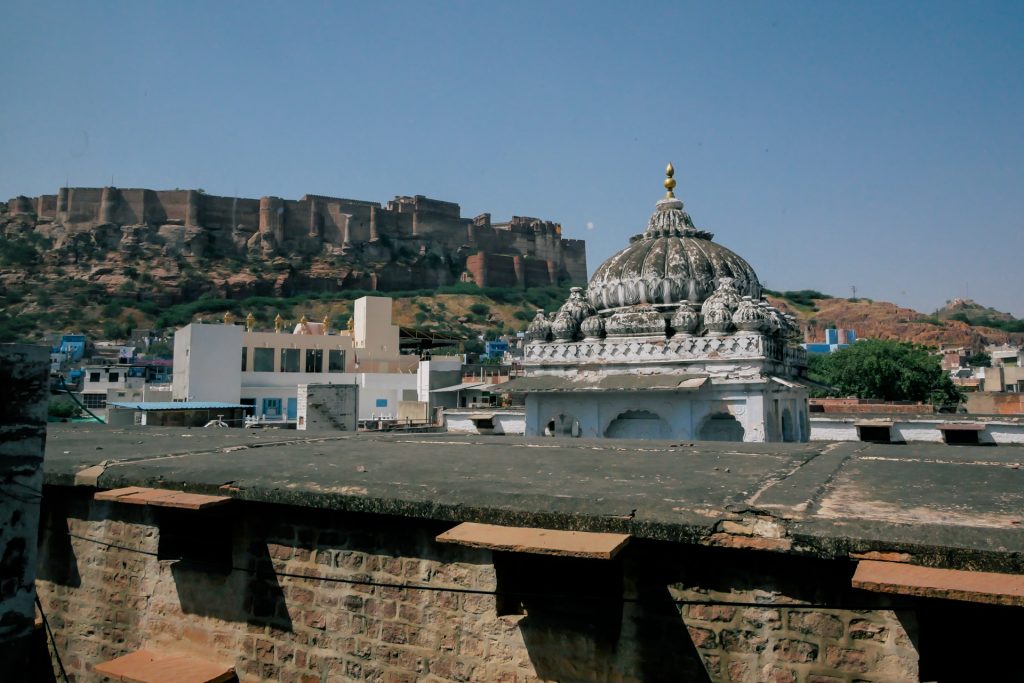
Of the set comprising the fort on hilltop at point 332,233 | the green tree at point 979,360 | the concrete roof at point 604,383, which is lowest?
the concrete roof at point 604,383

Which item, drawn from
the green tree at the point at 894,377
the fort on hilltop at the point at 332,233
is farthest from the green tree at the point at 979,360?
the fort on hilltop at the point at 332,233

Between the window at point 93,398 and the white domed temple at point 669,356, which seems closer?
the white domed temple at point 669,356

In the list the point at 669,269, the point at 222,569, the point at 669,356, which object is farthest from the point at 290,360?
the point at 222,569

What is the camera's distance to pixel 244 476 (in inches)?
182

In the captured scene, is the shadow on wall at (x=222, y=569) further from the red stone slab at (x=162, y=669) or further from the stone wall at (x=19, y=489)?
the stone wall at (x=19, y=489)

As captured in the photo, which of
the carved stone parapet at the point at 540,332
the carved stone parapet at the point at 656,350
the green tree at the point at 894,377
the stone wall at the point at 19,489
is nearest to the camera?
the stone wall at the point at 19,489

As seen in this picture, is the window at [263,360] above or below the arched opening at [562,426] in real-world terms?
above

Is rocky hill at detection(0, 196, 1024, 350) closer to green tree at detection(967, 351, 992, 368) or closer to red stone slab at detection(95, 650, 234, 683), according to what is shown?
green tree at detection(967, 351, 992, 368)

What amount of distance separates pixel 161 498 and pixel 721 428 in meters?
10.9

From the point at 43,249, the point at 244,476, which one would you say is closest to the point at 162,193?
the point at 43,249

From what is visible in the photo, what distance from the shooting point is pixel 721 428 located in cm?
1342

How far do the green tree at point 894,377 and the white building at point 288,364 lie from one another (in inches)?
799

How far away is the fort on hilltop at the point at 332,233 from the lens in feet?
263

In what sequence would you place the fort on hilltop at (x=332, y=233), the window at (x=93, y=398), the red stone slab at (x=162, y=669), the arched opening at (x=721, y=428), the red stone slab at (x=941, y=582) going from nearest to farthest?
the red stone slab at (x=941, y=582), the red stone slab at (x=162, y=669), the arched opening at (x=721, y=428), the window at (x=93, y=398), the fort on hilltop at (x=332, y=233)
